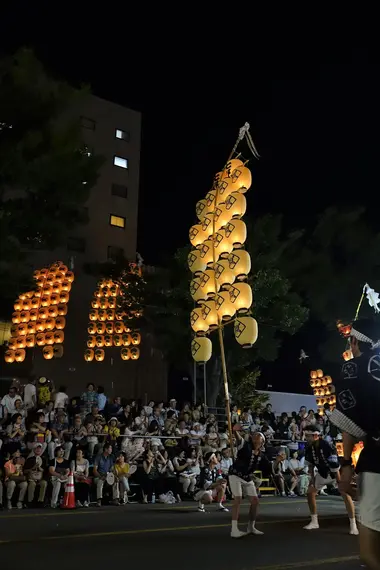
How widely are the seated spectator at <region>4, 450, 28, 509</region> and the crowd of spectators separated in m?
0.02

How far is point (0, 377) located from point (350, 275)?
19671 millimetres

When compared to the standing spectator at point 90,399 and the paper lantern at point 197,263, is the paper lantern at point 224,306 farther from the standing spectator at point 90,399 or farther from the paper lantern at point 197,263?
the standing spectator at point 90,399

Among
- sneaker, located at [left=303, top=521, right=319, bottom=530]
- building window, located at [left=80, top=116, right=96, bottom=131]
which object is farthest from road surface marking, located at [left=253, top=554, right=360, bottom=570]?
building window, located at [left=80, top=116, right=96, bottom=131]

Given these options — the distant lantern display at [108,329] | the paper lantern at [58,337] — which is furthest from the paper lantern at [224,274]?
the distant lantern display at [108,329]

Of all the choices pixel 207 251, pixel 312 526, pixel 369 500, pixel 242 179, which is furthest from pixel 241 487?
pixel 242 179

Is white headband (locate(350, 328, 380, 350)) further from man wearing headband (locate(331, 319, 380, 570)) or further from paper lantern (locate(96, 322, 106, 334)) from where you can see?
paper lantern (locate(96, 322, 106, 334))

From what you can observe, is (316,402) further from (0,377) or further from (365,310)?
(0,377)

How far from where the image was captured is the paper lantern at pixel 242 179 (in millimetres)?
16078

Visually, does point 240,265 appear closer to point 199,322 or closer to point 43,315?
point 199,322

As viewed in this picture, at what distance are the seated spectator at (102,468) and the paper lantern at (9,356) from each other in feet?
35.9

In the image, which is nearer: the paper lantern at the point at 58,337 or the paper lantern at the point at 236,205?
the paper lantern at the point at 236,205

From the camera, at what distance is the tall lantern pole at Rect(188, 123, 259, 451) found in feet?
50.5

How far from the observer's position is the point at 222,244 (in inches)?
624

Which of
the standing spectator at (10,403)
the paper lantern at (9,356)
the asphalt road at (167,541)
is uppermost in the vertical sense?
the paper lantern at (9,356)
